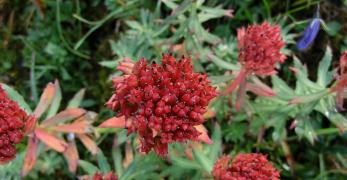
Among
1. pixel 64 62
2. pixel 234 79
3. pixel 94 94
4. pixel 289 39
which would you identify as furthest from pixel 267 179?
pixel 64 62

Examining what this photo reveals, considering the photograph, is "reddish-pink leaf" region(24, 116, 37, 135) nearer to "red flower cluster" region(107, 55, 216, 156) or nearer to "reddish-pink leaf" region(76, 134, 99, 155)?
"reddish-pink leaf" region(76, 134, 99, 155)

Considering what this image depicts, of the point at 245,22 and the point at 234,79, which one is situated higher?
the point at 245,22

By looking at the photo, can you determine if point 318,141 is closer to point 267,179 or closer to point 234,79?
point 234,79

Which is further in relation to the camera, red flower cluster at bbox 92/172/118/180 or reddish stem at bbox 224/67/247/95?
reddish stem at bbox 224/67/247/95

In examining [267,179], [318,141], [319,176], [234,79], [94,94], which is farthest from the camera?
[94,94]

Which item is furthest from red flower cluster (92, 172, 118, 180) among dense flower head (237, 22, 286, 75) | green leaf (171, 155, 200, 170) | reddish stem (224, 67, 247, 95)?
dense flower head (237, 22, 286, 75)

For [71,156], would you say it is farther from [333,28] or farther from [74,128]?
[333,28]
